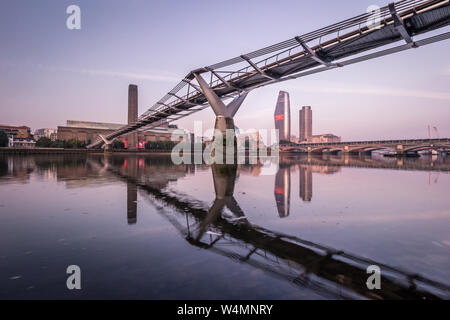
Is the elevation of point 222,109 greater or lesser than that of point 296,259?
greater

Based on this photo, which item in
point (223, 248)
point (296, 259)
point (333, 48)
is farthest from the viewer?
point (333, 48)

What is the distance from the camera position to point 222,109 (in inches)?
1232

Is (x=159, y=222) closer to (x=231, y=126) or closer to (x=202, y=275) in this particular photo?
(x=202, y=275)

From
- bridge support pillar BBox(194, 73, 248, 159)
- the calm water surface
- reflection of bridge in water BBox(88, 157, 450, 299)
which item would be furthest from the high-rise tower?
reflection of bridge in water BBox(88, 157, 450, 299)

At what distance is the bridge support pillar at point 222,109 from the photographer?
3075 cm

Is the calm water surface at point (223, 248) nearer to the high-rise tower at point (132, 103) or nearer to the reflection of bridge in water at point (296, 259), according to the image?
the reflection of bridge in water at point (296, 259)

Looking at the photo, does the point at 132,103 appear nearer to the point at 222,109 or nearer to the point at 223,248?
the point at 222,109

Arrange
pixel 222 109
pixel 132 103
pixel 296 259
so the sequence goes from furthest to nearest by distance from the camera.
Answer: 1. pixel 132 103
2. pixel 222 109
3. pixel 296 259

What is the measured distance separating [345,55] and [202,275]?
2270cm

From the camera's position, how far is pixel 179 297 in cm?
286

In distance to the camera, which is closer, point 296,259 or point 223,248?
point 296,259

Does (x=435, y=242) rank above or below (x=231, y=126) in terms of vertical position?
below

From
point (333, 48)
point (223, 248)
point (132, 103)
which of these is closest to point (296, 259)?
point (223, 248)
